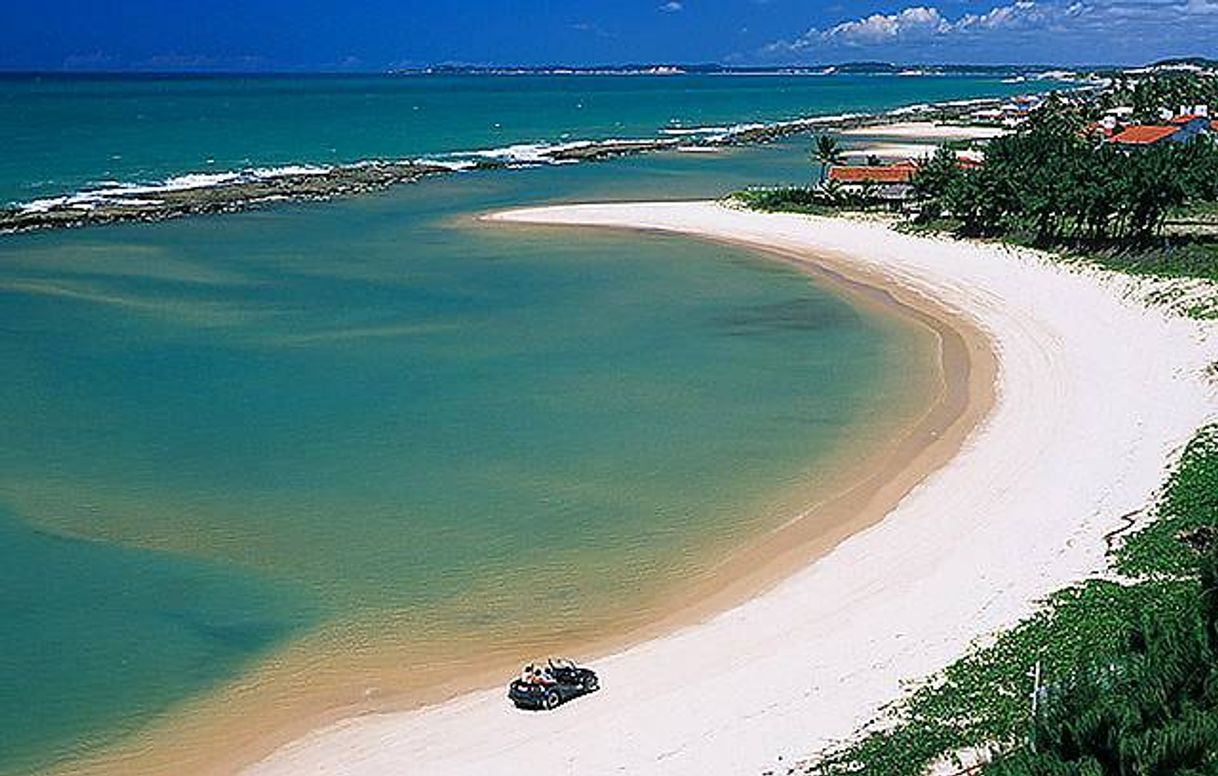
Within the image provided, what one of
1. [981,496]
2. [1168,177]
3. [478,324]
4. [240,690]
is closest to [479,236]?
[478,324]

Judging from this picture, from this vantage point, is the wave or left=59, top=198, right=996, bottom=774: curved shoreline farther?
the wave

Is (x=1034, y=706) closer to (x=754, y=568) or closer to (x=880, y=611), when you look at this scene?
(x=880, y=611)

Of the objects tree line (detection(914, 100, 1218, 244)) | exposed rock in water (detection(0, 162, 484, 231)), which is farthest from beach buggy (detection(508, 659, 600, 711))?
exposed rock in water (detection(0, 162, 484, 231))

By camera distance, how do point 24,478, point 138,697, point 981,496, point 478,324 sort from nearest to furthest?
point 138,697
point 981,496
point 24,478
point 478,324

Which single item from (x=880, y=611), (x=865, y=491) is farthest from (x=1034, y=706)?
(x=865, y=491)

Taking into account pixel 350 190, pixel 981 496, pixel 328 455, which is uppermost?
pixel 350 190

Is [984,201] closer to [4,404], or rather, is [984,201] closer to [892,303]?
[892,303]

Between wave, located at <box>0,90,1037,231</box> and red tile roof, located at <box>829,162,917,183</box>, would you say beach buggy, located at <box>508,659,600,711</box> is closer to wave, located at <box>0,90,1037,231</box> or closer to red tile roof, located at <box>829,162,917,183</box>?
red tile roof, located at <box>829,162,917,183</box>
